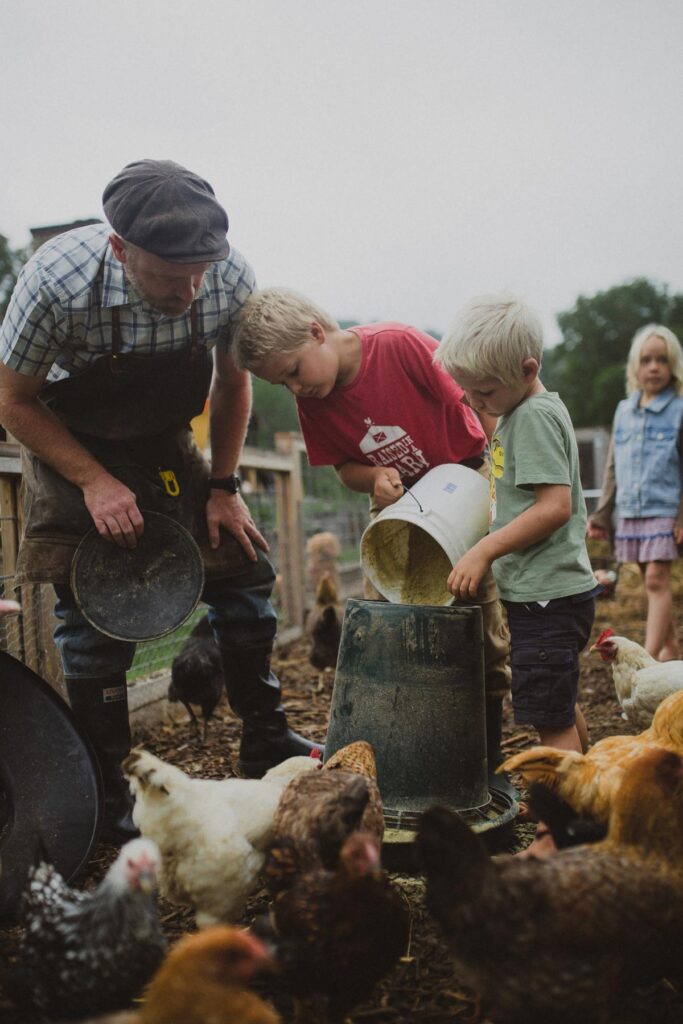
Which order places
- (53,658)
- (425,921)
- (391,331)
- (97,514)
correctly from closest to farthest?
1. (425,921)
2. (97,514)
3. (391,331)
4. (53,658)

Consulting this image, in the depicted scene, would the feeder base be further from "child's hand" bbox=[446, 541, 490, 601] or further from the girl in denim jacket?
the girl in denim jacket

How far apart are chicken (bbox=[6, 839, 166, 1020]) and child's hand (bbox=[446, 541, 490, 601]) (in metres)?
1.14

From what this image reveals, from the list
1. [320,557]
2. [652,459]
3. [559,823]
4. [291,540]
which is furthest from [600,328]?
[559,823]

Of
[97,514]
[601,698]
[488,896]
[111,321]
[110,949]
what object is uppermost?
[111,321]

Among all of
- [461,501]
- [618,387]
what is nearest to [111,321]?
[461,501]

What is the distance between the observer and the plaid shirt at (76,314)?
8.20 feet

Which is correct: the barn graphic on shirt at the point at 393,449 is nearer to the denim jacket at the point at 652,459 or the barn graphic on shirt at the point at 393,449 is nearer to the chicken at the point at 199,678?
the chicken at the point at 199,678

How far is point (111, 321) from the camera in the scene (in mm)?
2623

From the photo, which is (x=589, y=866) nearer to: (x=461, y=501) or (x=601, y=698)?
(x=461, y=501)

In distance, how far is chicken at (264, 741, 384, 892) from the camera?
1.90 m

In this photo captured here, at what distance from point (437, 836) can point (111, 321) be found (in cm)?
183

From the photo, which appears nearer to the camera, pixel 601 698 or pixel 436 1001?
pixel 436 1001

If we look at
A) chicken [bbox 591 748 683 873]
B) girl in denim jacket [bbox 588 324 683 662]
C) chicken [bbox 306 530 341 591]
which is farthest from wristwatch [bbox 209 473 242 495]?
chicken [bbox 306 530 341 591]

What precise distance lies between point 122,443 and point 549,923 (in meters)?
2.00
